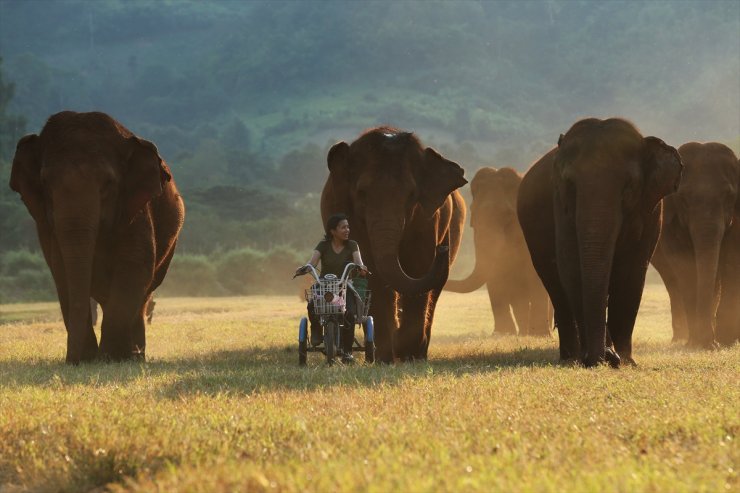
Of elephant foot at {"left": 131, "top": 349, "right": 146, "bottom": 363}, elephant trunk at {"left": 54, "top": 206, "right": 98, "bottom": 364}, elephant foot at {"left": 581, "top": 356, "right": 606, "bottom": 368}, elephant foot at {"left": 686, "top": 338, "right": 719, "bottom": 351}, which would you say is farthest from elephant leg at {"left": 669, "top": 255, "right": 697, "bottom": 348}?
elephant trunk at {"left": 54, "top": 206, "right": 98, "bottom": 364}

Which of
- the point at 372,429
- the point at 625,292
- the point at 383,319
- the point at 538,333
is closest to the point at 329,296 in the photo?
the point at 383,319

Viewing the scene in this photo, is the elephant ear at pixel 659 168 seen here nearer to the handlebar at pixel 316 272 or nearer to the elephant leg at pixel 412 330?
the elephant leg at pixel 412 330

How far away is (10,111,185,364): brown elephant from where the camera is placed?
13023 millimetres

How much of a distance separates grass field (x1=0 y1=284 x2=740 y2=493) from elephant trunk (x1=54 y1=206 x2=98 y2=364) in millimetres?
804

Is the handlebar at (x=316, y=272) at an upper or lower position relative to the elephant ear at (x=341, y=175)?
lower

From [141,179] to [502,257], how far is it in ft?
40.3

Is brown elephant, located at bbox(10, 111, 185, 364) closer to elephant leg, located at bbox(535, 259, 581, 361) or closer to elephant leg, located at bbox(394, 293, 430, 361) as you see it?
elephant leg, located at bbox(394, 293, 430, 361)

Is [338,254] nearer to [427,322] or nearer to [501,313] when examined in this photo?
[427,322]

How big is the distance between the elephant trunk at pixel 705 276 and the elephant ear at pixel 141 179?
9040 mm

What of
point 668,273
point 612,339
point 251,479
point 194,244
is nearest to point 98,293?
point 612,339

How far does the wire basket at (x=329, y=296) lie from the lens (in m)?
12.6

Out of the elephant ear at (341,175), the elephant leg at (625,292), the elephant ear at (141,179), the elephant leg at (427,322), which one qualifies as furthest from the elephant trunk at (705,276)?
the elephant ear at (141,179)

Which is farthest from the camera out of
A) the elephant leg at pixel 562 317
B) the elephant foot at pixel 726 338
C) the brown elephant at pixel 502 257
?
A: the brown elephant at pixel 502 257

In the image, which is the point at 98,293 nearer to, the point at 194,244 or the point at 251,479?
the point at 251,479
